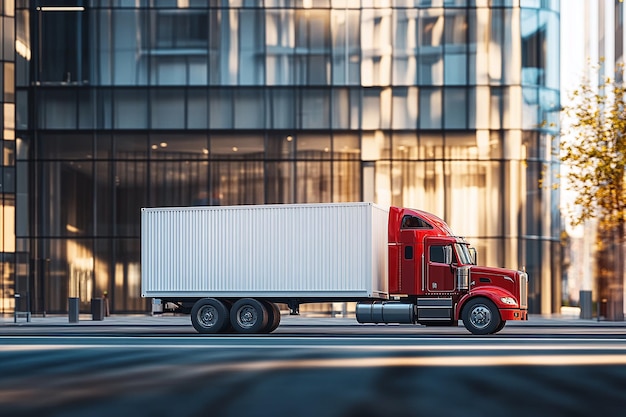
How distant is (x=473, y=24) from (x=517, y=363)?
109 feet

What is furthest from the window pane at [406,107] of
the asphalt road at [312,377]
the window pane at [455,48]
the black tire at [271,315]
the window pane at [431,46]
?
the asphalt road at [312,377]

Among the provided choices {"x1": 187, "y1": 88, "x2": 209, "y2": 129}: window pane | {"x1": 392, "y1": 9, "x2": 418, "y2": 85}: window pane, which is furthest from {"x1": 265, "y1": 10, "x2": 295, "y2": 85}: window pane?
{"x1": 392, "y1": 9, "x2": 418, "y2": 85}: window pane

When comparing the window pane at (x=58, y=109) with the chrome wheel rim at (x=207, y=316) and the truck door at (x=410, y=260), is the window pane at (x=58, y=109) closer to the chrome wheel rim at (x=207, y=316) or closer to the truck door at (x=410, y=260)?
the chrome wheel rim at (x=207, y=316)

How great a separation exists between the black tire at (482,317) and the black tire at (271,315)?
17.2ft

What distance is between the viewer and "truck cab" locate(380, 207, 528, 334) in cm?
3219

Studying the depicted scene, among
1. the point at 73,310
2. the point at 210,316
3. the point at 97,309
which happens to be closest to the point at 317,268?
the point at 210,316

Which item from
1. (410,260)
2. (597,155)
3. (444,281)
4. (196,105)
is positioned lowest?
(444,281)

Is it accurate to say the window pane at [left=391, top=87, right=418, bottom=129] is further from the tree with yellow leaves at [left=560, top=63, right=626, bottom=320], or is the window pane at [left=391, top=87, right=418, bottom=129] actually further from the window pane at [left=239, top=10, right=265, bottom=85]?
the tree with yellow leaves at [left=560, top=63, right=626, bottom=320]

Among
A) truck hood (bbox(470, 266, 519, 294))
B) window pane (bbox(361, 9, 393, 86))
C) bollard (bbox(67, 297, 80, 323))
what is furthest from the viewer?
window pane (bbox(361, 9, 393, 86))

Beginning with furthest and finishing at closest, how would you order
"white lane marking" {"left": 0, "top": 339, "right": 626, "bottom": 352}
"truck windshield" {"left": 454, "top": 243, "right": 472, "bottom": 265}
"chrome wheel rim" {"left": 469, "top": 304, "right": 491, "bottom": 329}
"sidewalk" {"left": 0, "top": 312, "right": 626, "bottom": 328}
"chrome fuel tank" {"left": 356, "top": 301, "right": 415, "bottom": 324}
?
1. "sidewalk" {"left": 0, "top": 312, "right": 626, "bottom": 328}
2. "truck windshield" {"left": 454, "top": 243, "right": 472, "bottom": 265}
3. "chrome fuel tank" {"left": 356, "top": 301, "right": 415, "bottom": 324}
4. "chrome wheel rim" {"left": 469, "top": 304, "right": 491, "bottom": 329}
5. "white lane marking" {"left": 0, "top": 339, "right": 626, "bottom": 352}

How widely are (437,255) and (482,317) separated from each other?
2.15m

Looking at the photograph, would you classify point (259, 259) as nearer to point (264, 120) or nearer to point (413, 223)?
point (413, 223)

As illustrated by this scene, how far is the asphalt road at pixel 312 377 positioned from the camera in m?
14.3

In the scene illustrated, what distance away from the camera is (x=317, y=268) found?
3231 centimetres
